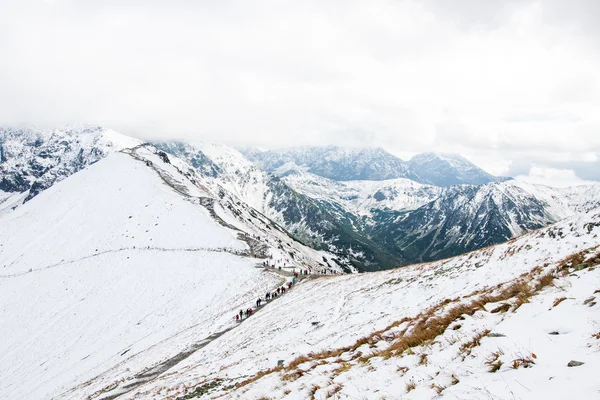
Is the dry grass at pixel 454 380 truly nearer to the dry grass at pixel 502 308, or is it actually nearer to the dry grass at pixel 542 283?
the dry grass at pixel 502 308

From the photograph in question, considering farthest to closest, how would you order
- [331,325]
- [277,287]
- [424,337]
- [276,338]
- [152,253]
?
[152,253] → [277,287] → [276,338] → [331,325] → [424,337]

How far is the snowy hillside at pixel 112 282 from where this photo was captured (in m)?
39.7

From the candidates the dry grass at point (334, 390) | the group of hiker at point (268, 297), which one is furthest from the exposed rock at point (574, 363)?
the group of hiker at point (268, 297)

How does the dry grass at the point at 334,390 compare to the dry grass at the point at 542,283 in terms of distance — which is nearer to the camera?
the dry grass at the point at 334,390

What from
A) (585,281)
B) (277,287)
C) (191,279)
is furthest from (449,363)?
(191,279)

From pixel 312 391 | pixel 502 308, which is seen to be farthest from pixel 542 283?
pixel 312 391

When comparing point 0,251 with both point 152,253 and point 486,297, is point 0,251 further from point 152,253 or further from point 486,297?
point 486,297

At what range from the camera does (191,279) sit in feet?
188

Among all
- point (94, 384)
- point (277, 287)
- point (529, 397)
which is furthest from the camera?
point (277, 287)

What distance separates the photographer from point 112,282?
59.7 meters

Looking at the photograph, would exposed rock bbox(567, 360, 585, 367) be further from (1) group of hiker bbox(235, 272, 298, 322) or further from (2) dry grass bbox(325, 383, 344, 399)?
(1) group of hiker bbox(235, 272, 298, 322)

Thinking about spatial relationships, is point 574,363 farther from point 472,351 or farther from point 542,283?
point 542,283

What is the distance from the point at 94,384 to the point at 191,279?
2803cm

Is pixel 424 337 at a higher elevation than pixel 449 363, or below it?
below
